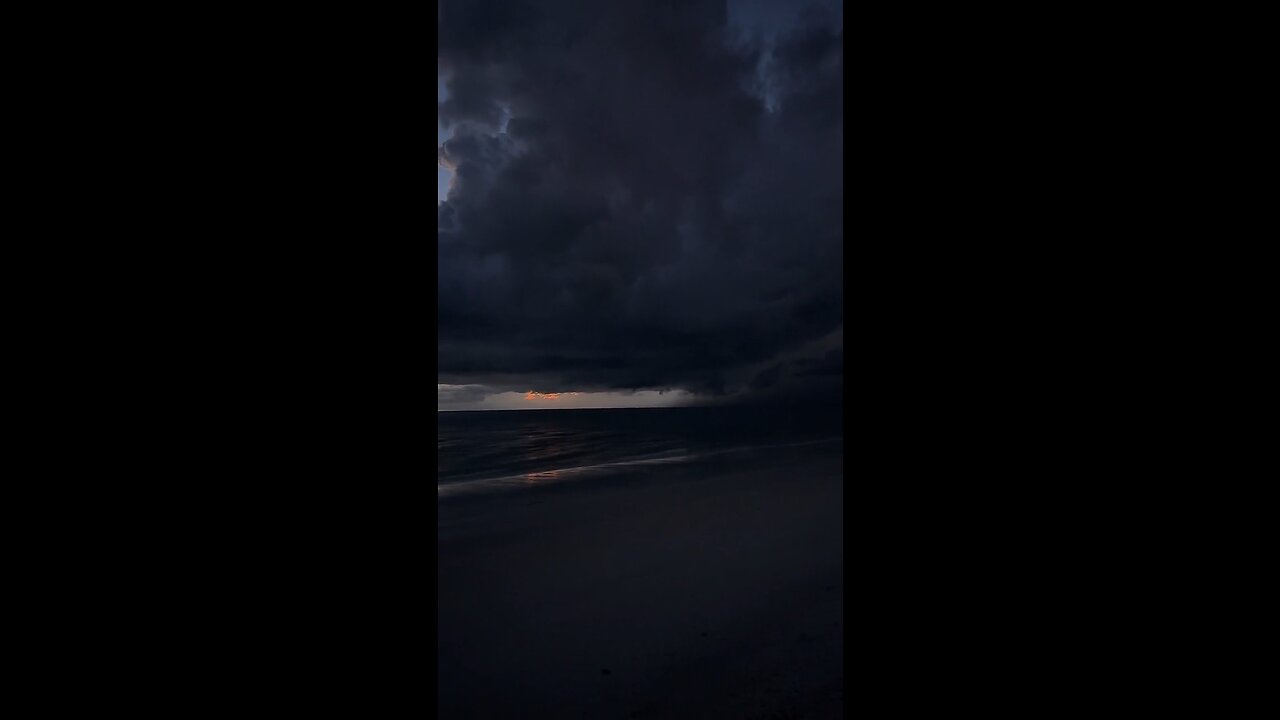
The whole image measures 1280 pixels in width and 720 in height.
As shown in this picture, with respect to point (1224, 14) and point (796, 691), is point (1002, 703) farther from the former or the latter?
point (796, 691)

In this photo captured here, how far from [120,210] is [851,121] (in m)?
1.90

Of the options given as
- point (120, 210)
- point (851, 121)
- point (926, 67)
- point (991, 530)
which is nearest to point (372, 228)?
point (120, 210)

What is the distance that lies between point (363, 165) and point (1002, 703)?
2179 mm

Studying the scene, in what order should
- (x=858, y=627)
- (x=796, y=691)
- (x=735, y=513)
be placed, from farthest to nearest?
1. (x=735, y=513)
2. (x=796, y=691)
3. (x=858, y=627)

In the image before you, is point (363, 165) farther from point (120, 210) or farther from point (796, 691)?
point (796, 691)

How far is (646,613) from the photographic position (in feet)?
14.7

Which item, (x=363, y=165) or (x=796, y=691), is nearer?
(x=363, y=165)

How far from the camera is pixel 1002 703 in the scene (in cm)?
111

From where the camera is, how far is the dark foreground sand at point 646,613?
3.27m

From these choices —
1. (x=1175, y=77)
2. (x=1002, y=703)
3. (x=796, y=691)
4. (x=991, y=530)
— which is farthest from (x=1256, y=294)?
(x=796, y=691)

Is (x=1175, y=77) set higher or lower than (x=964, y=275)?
higher

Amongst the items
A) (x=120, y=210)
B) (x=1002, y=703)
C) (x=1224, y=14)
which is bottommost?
(x=1002, y=703)

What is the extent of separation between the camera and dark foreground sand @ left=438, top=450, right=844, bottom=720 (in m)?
3.27

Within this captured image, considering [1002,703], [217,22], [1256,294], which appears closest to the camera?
[1256,294]
